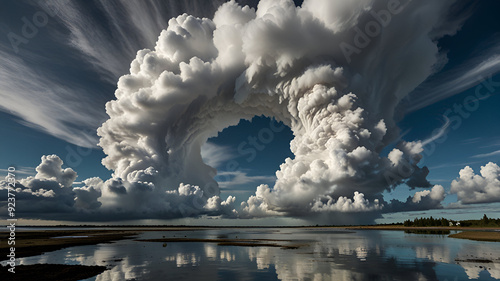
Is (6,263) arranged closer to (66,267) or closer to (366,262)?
(66,267)

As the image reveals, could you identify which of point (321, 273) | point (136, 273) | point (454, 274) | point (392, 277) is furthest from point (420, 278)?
point (136, 273)

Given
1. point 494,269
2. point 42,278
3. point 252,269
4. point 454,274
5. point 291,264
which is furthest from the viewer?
point 291,264

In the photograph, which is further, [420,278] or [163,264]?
[163,264]

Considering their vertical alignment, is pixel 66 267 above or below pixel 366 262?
above

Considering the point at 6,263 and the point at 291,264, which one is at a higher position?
the point at 6,263

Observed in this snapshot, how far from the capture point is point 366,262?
159 feet

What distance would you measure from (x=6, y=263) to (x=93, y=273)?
18.5 metres

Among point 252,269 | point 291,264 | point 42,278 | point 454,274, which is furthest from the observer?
point 291,264

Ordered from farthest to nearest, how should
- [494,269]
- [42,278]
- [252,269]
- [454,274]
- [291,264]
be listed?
[291,264], [252,269], [494,269], [454,274], [42,278]

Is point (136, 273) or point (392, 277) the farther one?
point (136, 273)

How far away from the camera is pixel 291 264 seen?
45812 millimetres

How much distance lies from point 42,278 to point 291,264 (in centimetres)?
3477

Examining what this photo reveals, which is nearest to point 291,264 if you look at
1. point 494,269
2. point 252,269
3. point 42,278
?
point 252,269

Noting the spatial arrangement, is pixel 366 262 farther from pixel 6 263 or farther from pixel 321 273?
pixel 6 263
